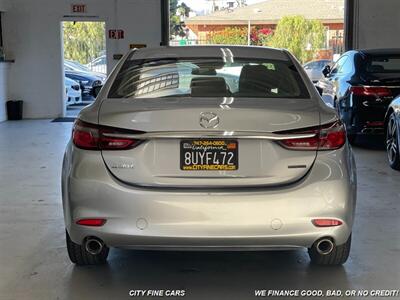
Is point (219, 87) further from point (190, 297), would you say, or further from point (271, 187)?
point (190, 297)

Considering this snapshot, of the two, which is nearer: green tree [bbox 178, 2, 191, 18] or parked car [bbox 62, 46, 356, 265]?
parked car [bbox 62, 46, 356, 265]

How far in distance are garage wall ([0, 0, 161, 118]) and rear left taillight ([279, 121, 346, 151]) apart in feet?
35.2

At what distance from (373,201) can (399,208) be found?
0.29m

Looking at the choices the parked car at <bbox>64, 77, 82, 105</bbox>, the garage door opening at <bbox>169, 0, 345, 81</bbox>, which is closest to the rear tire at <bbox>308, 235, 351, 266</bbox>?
the garage door opening at <bbox>169, 0, 345, 81</bbox>

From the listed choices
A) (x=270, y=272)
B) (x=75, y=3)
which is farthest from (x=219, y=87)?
(x=75, y=3)

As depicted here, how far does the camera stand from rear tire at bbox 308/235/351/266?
11.3ft

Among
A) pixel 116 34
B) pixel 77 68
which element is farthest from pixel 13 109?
pixel 77 68

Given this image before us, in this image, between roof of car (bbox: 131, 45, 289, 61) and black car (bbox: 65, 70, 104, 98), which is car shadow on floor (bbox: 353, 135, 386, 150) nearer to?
roof of car (bbox: 131, 45, 289, 61)

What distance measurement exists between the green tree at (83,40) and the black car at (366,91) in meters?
7.57

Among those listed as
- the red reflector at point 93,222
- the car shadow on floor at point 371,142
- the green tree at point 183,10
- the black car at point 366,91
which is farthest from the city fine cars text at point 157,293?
the green tree at point 183,10

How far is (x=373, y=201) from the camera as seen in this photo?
5.27 metres

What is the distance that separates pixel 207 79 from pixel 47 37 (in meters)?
10.5

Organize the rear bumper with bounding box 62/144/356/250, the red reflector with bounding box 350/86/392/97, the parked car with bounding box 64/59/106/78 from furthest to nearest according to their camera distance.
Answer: the parked car with bounding box 64/59/106/78
the red reflector with bounding box 350/86/392/97
the rear bumper with bounding box 62/144/356/250

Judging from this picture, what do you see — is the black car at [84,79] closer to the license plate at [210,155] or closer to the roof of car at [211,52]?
the roof of car at [211,52]
